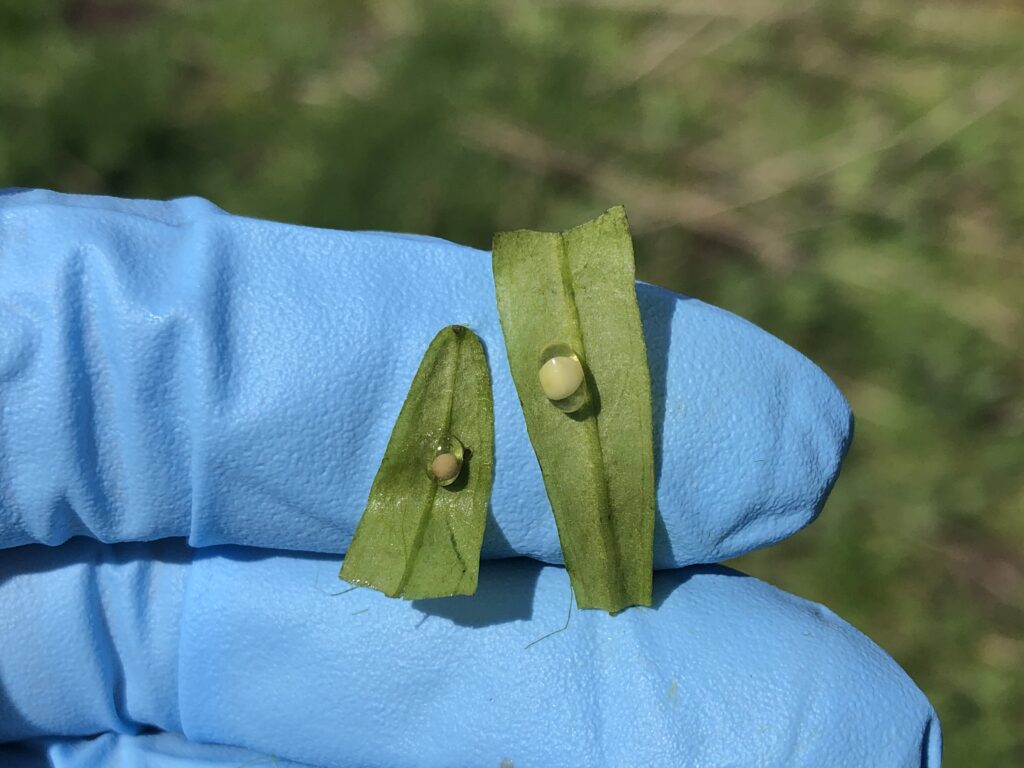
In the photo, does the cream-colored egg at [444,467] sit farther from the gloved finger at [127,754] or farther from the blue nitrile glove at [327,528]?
the gloved finger at [127,754]

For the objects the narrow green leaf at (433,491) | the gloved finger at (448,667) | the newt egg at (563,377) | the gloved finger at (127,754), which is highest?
the newt egg at (563,377)

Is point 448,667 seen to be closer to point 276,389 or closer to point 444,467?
point 444,467

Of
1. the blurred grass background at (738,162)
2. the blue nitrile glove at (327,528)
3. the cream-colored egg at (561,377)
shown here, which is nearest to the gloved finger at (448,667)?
the blue nitrile glove at (327,528)

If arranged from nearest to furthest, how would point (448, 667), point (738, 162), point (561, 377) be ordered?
point (561, 377)
point (448, 667)
point (738, 162)

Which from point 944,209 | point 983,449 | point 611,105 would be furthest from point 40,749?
point 944,209

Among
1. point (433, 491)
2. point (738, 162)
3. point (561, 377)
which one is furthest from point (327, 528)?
point (738, 162)

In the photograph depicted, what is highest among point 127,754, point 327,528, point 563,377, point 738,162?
point 738,162
